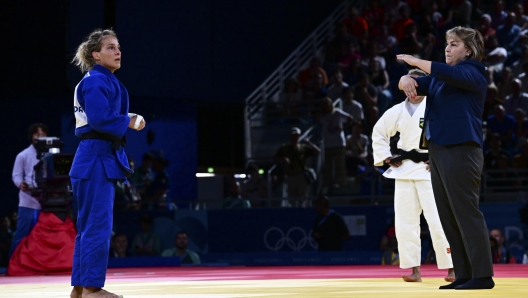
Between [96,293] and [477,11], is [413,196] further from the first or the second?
[477,11]

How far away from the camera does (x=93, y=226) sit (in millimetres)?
5070

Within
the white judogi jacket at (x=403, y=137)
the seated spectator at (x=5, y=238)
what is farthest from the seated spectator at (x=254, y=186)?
the white judogi jacket at (x=403, y=137)

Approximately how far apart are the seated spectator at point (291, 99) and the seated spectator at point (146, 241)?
14.0 feet

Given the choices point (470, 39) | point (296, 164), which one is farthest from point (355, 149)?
point (470, 39)

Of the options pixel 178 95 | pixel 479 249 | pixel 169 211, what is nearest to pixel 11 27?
pixel 178 95

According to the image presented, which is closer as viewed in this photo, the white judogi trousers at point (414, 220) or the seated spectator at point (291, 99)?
the white judogi trousers at point (414, 220)

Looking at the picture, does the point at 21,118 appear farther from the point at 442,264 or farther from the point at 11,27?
the point at 442,264

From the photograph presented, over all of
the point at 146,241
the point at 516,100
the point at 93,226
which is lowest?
the point at 146,241

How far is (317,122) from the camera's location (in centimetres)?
1478

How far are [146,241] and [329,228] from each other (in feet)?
9.47

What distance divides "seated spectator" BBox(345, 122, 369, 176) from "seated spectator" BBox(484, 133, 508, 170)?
192 centimetres

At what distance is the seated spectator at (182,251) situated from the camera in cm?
1299

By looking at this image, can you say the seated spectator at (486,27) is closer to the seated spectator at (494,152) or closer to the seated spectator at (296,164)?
the seated spectator at (494,152)

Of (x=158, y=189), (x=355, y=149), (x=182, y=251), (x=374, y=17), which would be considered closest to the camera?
(x=182, y=251)
